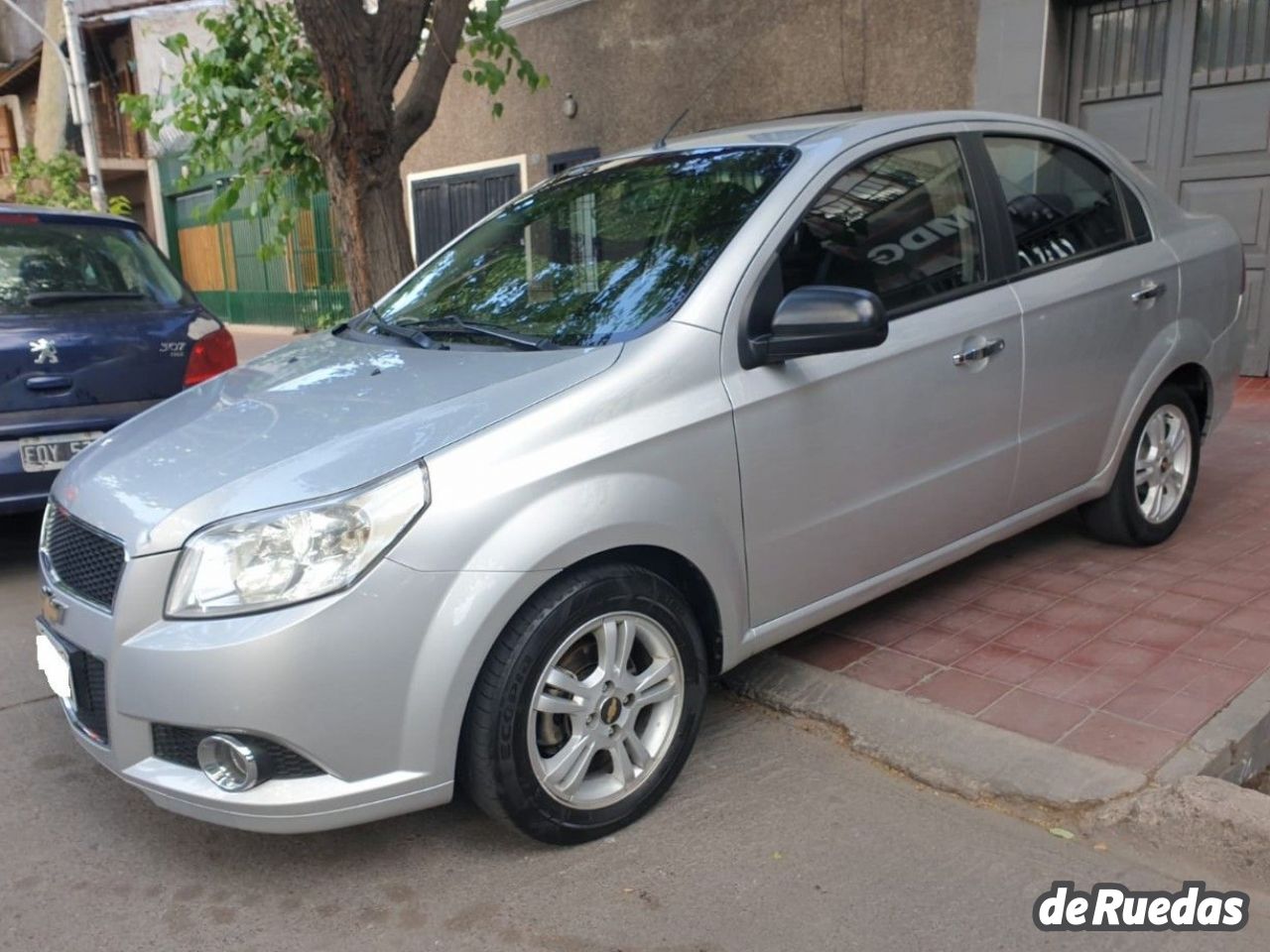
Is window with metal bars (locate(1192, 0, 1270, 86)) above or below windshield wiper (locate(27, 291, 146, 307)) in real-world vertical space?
above

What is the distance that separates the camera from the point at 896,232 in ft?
11.7

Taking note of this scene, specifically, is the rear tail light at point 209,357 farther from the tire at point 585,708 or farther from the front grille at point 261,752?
the tire at point 585,708

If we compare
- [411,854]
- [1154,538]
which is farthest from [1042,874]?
[1154,538]

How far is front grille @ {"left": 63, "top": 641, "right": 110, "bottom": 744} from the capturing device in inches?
105

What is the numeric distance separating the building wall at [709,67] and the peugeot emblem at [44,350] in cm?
623

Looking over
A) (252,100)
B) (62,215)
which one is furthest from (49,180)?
(62,215)

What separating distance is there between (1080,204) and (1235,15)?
4.11 m

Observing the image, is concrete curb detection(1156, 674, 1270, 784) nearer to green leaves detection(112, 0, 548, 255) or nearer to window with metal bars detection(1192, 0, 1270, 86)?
green leaves detection(112, 0, 548, 255)

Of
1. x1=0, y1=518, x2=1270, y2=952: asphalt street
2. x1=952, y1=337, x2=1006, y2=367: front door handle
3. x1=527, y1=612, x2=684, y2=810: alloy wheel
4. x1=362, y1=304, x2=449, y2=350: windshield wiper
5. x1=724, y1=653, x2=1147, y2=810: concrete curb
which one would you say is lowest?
x1=0, y1=518, x2=1270, y2=952: asphalt street

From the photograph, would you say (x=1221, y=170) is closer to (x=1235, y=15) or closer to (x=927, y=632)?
(x=1235, y=15)

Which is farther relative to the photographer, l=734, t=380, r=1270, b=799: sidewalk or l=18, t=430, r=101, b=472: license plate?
l=18, t=430, r=101, b=472: license plate

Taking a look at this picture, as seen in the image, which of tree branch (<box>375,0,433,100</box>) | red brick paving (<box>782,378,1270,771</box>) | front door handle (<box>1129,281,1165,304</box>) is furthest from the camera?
tree branch (<box>375,0,433,100</box>)

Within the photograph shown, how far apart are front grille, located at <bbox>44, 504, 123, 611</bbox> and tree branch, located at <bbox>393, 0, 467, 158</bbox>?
4193mm

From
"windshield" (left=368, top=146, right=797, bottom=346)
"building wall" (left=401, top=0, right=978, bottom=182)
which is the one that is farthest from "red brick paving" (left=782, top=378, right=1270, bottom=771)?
"building wall" (left=401, top=0, right=978, bottom=182)
